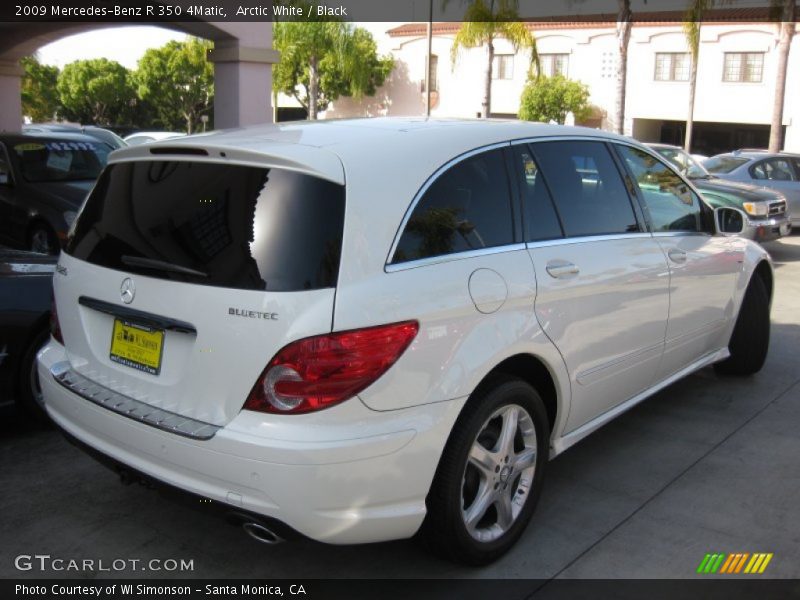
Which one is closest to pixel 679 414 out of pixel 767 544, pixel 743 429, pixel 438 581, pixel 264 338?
pixel 743 429

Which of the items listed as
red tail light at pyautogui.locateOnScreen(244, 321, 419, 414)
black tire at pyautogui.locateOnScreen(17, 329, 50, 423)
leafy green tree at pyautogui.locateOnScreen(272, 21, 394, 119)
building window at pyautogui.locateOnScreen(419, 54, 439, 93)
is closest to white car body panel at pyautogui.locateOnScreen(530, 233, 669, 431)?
red tail light at pyautogui.locateOnScreen(244, 321, 419, 414)

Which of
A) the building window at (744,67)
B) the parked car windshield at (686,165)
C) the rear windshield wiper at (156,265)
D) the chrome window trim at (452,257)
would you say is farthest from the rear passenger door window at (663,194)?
the building window at (744,67)

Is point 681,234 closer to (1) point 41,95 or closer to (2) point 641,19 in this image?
(2) point 641,19

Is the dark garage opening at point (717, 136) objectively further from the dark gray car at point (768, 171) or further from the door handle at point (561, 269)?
the door handle at point (561, 269)

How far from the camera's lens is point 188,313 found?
9.47ft

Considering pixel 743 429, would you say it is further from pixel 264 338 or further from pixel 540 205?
pixel 264 338

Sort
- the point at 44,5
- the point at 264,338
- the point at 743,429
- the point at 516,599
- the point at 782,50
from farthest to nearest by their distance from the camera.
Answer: the point at 782,50
the point at 44,5
the point at 743,429
the point at 516,599
the point at 264,338

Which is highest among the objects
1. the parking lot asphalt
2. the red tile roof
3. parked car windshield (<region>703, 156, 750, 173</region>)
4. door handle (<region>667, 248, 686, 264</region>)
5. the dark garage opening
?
the red tile roof

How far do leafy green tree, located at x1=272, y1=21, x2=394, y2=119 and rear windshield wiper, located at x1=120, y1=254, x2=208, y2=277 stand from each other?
147 feet

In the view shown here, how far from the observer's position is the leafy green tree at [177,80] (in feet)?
185

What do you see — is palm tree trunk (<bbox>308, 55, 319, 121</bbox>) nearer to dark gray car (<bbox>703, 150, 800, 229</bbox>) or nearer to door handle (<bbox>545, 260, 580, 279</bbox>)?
dark gray car (<bbox>703, 150, 800, 229</bbox>)

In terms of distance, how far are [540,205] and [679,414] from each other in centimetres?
225

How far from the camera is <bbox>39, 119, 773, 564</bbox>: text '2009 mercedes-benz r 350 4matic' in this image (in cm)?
274

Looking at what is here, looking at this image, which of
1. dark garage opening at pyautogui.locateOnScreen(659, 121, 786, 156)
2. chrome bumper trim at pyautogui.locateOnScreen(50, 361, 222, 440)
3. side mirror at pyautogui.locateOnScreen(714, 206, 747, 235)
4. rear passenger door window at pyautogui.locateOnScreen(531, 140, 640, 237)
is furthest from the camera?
dark garage opening at pyautogui.locateOnScreen(659, 121, 786, 156)
